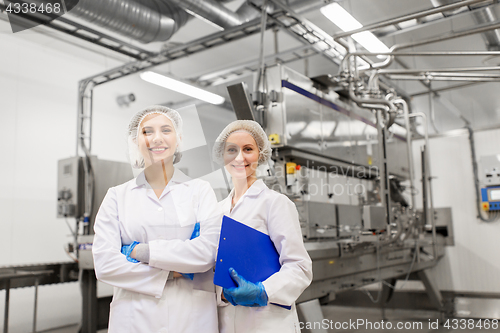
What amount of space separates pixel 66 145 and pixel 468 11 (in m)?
4.08

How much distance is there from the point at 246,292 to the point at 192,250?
19 cm

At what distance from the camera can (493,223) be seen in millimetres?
3441

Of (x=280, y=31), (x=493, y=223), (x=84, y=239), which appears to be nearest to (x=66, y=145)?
(x=84, y=239)

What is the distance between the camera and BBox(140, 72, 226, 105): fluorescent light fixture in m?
1.48

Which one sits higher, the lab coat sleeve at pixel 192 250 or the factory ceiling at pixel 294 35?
the factory ceiling at pixel 294 35

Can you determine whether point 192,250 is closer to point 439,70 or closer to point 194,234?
point 194,234

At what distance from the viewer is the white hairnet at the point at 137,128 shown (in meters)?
1.24

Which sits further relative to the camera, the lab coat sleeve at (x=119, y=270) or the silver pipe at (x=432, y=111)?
the silver pipe at (x=432, y=111)

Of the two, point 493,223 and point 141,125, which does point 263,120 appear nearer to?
point 141,125

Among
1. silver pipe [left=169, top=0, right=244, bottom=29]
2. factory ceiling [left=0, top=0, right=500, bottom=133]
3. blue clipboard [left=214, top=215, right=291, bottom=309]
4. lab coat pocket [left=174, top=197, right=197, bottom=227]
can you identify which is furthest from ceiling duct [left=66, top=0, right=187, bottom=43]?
blue clipboard [left=214, top=215, right=291, bottom=309]

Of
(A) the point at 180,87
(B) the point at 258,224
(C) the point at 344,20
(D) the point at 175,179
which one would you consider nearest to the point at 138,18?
(C) the point at 344,20

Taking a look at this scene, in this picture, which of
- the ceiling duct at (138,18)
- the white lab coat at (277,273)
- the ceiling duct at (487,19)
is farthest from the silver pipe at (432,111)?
the white lab coat at (277,273)

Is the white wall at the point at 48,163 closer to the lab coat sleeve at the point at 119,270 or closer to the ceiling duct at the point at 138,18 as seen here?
the ceiling duct at the point at 138,18

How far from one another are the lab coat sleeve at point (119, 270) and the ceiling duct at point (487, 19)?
6.36 feet
